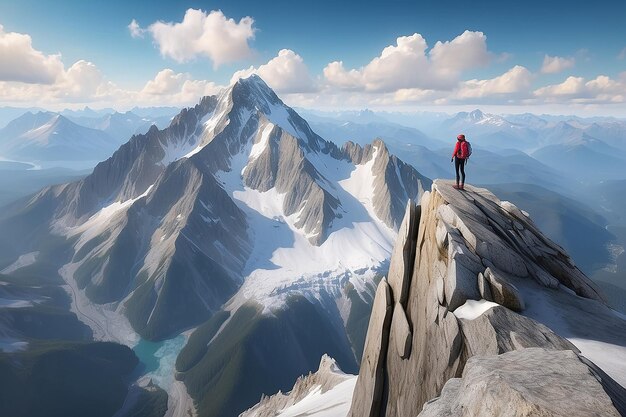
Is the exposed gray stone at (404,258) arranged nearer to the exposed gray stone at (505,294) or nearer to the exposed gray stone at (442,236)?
the exposed gray stone at (442,236)

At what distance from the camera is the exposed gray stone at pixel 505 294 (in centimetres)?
2042

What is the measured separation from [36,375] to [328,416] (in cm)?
16904

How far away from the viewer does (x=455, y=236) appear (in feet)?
77.8

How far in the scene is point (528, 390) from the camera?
406 inches

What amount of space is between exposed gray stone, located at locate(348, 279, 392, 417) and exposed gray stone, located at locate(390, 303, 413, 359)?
0.89 metres

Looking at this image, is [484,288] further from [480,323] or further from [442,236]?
[442,236]

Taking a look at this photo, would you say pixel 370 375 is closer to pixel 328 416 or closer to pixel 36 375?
pixel 328 416

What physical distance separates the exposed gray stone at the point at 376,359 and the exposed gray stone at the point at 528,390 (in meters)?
13.9

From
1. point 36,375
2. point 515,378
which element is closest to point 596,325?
point 515,378

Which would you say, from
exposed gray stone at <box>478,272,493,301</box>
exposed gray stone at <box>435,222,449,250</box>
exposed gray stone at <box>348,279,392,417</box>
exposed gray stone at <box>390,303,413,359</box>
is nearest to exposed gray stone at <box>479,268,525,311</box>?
exposed gray stone at <box>478,272,493,301</box>

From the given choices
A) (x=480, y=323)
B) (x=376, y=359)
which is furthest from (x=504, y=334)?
(x=376, y=359)

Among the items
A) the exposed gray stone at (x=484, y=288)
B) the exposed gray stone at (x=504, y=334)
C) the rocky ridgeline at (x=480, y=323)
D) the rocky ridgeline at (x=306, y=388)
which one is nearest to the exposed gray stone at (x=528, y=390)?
the rocky ridgeline at (x=480, y=323)

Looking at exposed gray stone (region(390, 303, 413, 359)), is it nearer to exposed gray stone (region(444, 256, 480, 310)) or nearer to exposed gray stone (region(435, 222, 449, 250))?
exposed gray stone (region(444, 256, 480, 310))

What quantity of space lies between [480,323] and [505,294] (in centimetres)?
325
